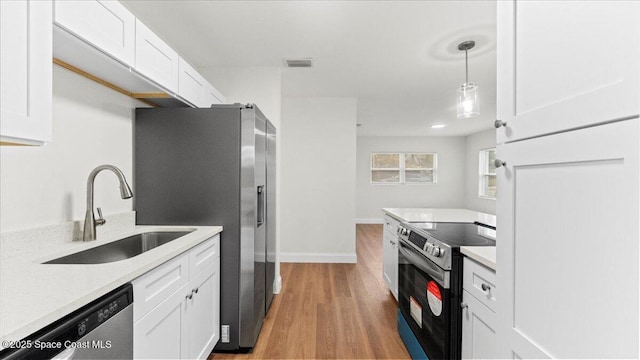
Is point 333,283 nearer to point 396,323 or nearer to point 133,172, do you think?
point 396,323

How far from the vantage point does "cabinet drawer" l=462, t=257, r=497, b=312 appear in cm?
117

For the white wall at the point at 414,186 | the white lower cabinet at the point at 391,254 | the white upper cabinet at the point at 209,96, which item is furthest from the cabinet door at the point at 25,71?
the white wall at the point at 414,186

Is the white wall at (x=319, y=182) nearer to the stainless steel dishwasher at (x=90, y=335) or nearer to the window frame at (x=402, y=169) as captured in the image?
the stainless steel dishwasher at (x=90, y=335)

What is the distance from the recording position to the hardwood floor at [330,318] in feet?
6.77

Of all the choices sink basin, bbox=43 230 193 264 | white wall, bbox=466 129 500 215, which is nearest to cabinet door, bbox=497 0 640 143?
sink basin, bbox=43 230 193 264

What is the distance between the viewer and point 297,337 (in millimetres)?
2240

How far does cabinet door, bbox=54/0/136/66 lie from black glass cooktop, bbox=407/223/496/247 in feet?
6.49

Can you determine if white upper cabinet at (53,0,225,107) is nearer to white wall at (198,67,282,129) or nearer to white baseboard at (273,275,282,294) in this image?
white wall at (198,67,282,129)

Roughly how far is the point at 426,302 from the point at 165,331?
4.66 feet

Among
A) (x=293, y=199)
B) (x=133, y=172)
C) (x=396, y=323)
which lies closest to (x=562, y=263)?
(x=396, y=323)

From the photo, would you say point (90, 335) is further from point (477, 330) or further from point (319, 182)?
point (319, 182)

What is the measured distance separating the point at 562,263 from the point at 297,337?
200cm

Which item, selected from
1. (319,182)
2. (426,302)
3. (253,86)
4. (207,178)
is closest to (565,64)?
(426,302)

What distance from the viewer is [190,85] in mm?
2145
